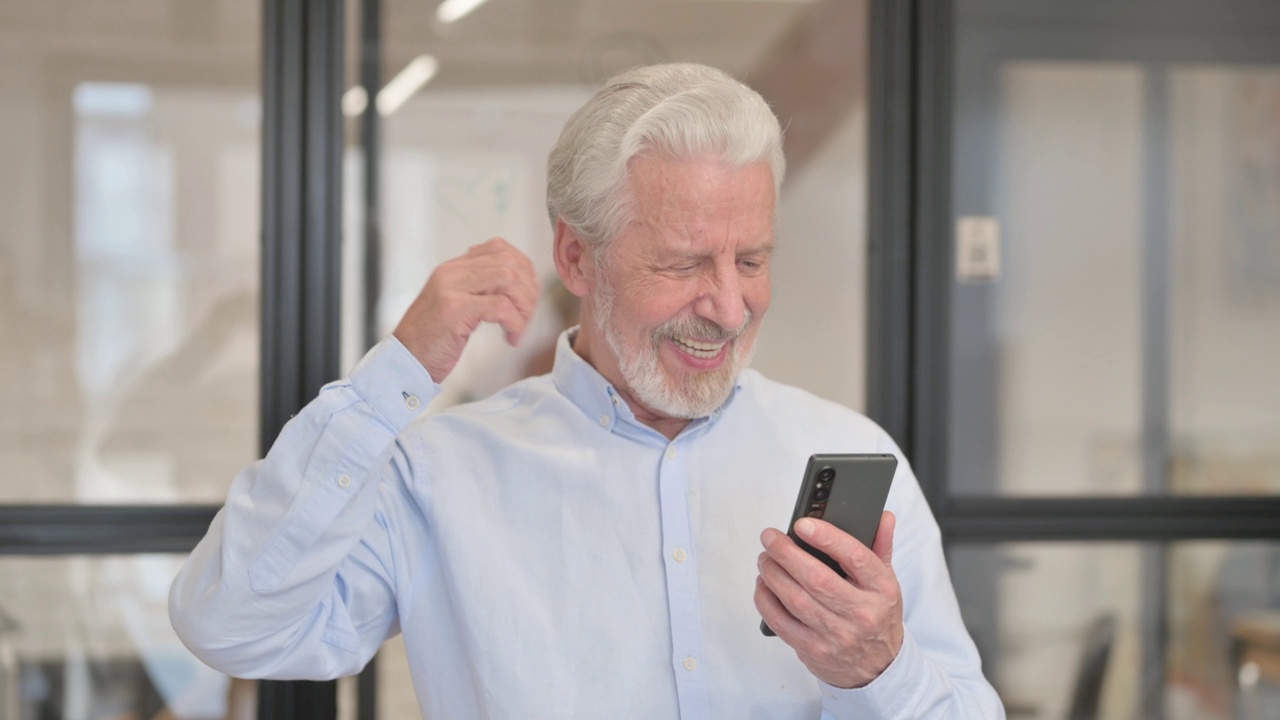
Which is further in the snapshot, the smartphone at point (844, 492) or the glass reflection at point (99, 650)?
the glass reflection at point (99, 650)

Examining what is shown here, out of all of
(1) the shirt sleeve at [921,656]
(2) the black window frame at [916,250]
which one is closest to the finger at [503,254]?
(1) the shirt sleeve at [921,656]

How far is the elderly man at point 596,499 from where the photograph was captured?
153 centimetres

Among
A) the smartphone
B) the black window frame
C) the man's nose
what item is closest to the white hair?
the man's nose

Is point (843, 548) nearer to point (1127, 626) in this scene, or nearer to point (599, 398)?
point (599, 398)

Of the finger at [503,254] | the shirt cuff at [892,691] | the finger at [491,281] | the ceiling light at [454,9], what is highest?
the ceiling light at [454,9]

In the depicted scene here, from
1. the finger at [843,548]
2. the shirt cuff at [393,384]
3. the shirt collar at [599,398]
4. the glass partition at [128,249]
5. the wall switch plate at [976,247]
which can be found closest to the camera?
the finger at [843,548]

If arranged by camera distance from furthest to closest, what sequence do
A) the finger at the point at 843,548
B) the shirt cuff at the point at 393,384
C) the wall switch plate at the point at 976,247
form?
the wall switch plate at the point at 976,247 → the shirt cuff at the point at 393,384 → the finger at the point at 843,548

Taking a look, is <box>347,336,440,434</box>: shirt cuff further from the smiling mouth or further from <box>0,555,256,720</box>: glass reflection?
<box>0,555,256,720</box>: glass reflection

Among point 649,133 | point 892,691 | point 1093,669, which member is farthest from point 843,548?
point 1093,669

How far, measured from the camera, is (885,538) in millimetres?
1504

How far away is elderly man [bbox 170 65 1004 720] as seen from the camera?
5.02 ft

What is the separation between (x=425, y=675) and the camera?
172 centimetres

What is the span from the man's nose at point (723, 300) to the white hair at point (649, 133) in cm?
15

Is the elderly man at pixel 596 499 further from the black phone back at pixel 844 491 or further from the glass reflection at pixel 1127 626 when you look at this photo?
the glass reflection at pixel 1127 626
